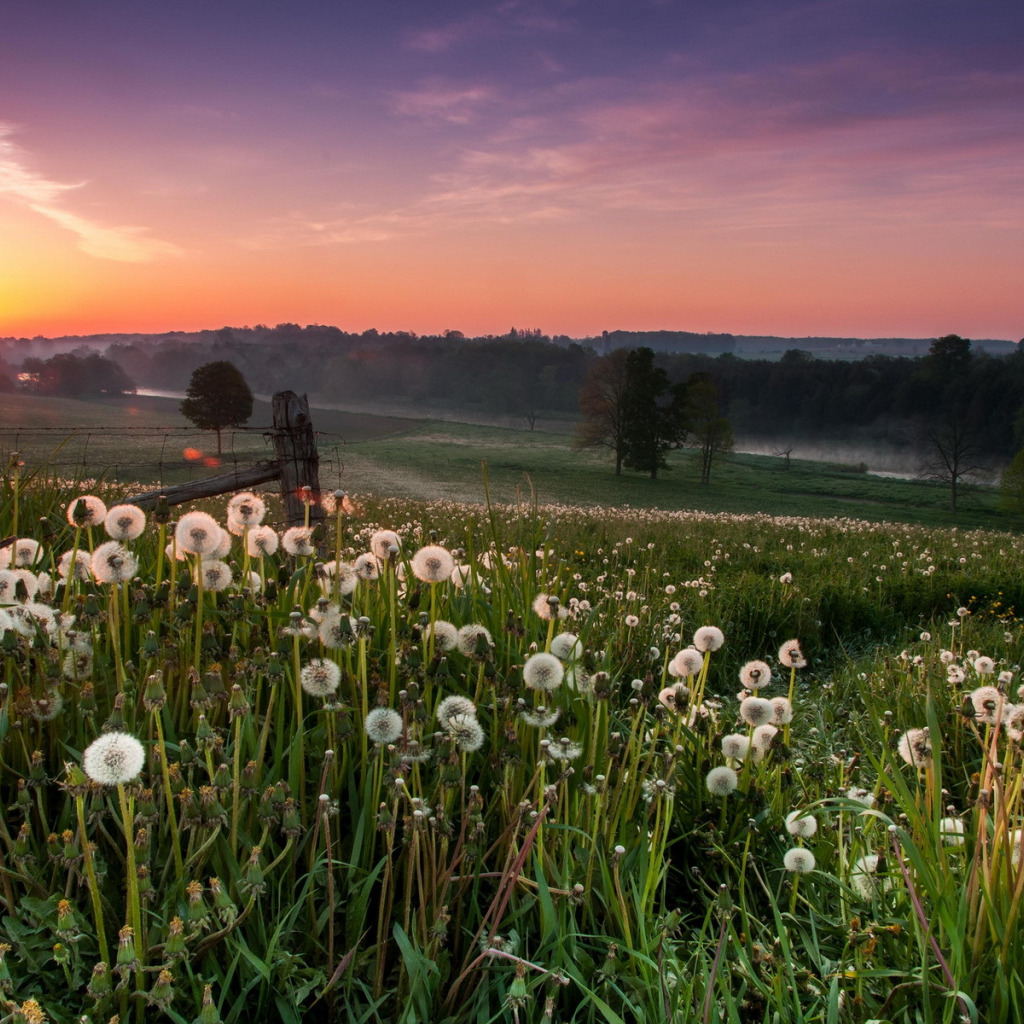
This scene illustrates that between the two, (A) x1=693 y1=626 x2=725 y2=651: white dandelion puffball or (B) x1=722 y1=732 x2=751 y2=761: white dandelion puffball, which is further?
(A) x1=693 y1=626 x2=725 y2=651: white dandelion puffball

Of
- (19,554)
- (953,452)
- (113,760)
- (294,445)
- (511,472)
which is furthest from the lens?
(953,452)

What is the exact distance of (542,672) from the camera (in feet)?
7.99

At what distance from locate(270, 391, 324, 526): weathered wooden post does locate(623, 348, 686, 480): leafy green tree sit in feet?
198

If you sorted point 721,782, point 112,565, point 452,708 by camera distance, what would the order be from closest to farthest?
point 452,708 < point 112,565 < point 721,782

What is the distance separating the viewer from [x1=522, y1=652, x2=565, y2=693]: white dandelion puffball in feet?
7.92

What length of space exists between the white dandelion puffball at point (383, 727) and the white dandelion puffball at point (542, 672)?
0.47 m

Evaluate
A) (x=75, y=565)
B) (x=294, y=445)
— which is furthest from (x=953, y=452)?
(x=75, y=565)

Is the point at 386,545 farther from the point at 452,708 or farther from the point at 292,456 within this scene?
the point at 292,456

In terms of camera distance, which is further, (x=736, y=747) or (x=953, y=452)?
(x=953, y=452)

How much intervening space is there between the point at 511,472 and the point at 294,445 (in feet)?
172

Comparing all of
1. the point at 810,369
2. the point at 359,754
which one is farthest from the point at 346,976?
the point at 810,369

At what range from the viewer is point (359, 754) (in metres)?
2.73

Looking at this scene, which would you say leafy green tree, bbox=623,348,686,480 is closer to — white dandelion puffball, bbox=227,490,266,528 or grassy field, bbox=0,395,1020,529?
grassy field, bbox=0,395,1020,529

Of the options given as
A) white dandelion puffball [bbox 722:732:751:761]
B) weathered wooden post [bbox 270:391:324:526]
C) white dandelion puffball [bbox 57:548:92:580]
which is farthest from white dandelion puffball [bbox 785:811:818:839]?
weathered wooden post [bbox 270:391:324:526]
